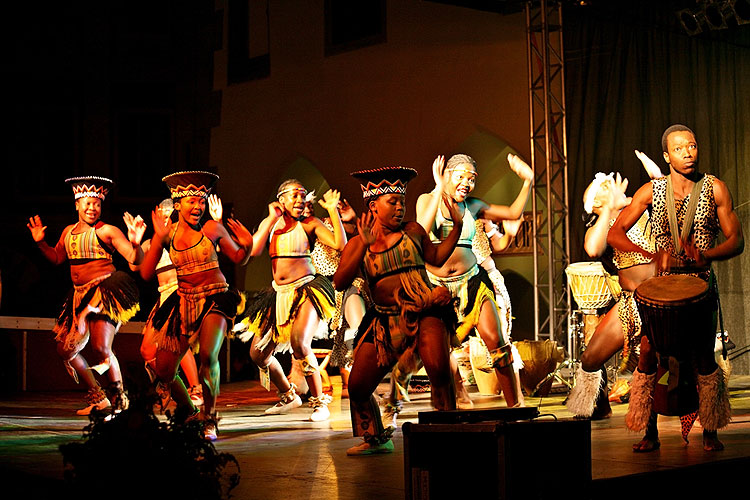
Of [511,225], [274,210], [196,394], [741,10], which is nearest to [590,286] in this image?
[511,225]

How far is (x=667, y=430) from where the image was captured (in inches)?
273

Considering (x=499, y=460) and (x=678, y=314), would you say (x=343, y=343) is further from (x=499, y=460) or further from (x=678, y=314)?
(x=499, y=460)

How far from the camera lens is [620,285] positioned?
278 inches

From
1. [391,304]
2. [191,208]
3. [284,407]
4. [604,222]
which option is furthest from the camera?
[284,407]

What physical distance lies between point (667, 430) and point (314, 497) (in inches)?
120

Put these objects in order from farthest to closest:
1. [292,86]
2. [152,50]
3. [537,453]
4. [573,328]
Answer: [152,50] → [292,86] → [573,328] → [537,453]

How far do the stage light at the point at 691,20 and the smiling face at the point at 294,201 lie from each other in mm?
4709

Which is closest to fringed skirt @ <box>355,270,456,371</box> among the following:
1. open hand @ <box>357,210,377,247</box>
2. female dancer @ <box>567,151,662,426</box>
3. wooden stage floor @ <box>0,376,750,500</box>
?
open hand @ <box>357,210,377,247</box>

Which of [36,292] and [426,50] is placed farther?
[36,292]

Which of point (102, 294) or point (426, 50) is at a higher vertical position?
point (426, 50)

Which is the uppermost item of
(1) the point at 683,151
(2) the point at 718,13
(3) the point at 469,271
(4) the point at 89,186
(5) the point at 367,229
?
(2) the point at 718,13

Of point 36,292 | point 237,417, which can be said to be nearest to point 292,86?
point 36,292

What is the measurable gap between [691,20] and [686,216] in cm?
587

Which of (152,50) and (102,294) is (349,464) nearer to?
(102,294)
